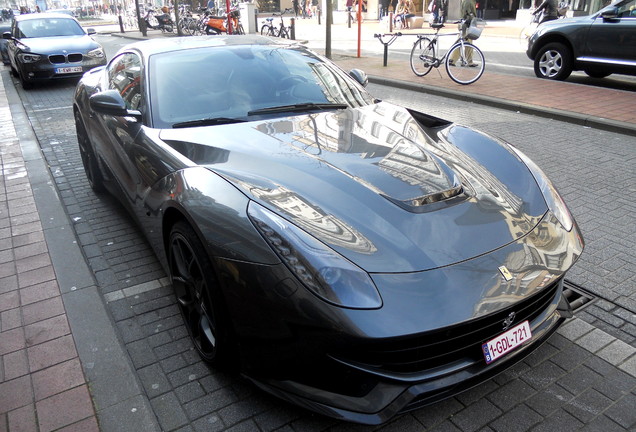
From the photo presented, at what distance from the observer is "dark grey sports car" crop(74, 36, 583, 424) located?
193cm

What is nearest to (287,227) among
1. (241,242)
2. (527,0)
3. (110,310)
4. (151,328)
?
(241,242)

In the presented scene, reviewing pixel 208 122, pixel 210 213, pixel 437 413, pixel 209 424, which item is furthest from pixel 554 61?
pixel 209 424

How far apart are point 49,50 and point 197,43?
8935 millimetres

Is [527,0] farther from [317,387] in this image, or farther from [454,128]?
[317,387]

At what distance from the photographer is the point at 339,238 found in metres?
2.14

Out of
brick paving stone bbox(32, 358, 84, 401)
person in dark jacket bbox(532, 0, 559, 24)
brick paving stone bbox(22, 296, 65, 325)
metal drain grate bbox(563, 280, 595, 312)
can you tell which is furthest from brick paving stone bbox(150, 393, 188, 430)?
person in dark jacket bbox(532, 0, 559, 24)

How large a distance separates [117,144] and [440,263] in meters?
2.62

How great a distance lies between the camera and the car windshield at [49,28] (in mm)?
11977

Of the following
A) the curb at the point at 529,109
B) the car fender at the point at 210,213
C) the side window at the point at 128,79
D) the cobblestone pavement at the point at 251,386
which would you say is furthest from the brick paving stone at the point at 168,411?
the curb at the point at 529,109

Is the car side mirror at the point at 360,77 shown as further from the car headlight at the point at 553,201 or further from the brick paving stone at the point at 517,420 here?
the brick paving stone at the point at 517,420

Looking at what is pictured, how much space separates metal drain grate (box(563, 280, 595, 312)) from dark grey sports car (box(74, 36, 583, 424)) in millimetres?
320

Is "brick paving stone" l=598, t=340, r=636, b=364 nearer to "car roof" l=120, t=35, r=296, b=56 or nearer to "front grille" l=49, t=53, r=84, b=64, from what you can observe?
"car roof" l=120, t=35, r=296, b=56

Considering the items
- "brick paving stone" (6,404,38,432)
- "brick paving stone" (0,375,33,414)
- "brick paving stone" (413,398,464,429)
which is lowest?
"brick paving stone" (0,375,33,414)

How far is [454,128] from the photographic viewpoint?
11.5 ft
